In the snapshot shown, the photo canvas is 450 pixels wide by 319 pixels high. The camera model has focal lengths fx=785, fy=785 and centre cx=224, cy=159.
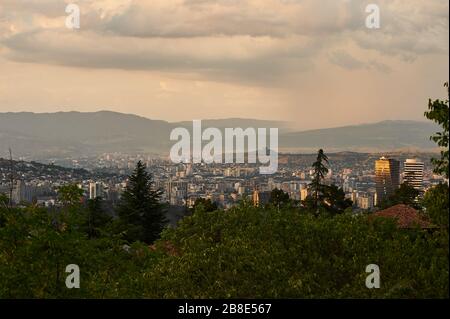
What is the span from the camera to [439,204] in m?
14.6

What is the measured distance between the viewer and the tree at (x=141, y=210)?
6044 centimetres

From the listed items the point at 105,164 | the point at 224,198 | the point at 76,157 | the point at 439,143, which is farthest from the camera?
the point at 76,157

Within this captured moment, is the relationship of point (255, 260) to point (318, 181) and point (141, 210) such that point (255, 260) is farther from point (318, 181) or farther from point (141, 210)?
point (141, 210)

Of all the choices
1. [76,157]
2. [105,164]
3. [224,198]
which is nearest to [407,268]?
[224,198]

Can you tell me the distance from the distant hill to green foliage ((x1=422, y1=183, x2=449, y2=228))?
4478 cm

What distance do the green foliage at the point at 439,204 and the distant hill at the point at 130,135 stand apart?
4478cm

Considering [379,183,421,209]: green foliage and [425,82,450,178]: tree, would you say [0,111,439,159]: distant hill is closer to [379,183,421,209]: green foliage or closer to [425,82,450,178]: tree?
[379,183,421,209]: green foliage

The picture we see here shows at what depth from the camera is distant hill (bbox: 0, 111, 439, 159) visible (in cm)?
8662

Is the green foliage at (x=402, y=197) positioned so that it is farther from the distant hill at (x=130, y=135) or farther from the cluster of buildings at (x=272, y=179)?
the cluster of buildings at (x=272, y=179)

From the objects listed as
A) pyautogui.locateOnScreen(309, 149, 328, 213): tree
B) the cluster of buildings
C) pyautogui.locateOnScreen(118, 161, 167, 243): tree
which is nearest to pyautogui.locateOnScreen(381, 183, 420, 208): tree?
pyautogui.locateOnScreen(309, 149, 328, 213): tree

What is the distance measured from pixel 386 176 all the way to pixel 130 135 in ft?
215

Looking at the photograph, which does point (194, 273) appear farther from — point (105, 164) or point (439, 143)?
point (105, 164)
